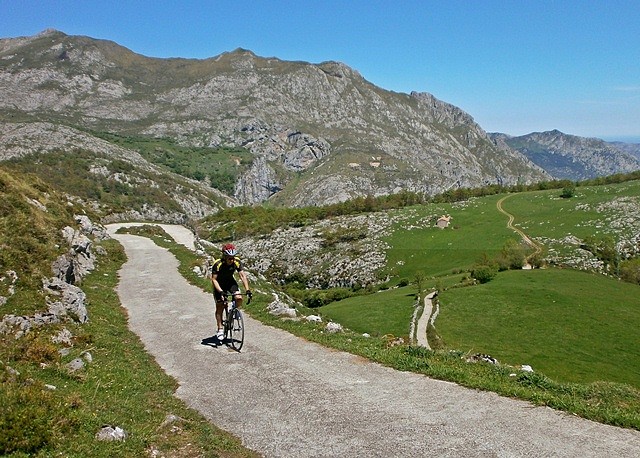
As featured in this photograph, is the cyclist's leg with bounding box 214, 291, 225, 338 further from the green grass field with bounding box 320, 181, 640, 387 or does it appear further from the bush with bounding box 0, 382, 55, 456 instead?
the green grass field with bounding box 320, 181, 640, 387

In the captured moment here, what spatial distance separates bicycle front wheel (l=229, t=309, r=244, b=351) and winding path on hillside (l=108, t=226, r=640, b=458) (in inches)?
17.9

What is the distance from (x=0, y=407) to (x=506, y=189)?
191 metres

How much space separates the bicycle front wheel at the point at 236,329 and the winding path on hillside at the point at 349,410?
1.49 ft

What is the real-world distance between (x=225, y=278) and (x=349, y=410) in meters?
8.28

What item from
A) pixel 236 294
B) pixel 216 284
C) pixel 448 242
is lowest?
pixel 448 242

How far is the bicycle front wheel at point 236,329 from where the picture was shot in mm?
17000

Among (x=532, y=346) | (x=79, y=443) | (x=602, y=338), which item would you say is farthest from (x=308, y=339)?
(x=602, y=338)

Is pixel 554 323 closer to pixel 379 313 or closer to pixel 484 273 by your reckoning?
pixel 484 273

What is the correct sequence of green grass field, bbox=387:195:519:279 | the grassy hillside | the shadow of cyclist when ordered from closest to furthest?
the grassy hillside, the shadow of cyclist, green grass field, bbox=387:195:519:279

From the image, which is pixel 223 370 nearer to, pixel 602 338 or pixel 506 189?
pixel 602 338

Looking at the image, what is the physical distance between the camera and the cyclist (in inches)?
654

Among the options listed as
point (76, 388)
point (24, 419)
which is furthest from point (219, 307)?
point (24, 419)

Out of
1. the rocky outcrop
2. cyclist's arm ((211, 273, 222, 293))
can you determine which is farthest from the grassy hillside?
cyclist's arm ((211, 273, 222, 293))

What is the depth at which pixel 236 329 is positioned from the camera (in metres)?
17.3
